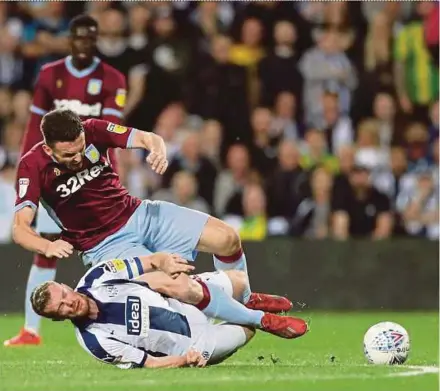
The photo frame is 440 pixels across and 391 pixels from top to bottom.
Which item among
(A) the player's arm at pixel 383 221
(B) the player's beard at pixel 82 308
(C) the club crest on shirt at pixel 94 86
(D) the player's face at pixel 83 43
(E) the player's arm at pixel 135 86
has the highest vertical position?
(D) the player's face at pixel 83 43

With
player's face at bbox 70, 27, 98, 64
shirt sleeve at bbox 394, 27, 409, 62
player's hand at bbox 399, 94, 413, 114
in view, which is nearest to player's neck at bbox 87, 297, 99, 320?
player's face at bbox 70, 27, 98, 64

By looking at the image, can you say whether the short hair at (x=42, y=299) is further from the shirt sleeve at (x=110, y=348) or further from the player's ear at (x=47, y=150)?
the player's ear at (x=47, y=150)

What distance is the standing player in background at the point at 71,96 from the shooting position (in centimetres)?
1123

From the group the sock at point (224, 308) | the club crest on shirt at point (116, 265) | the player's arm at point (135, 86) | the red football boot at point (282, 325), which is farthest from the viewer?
the player's arm at point (135, 86)

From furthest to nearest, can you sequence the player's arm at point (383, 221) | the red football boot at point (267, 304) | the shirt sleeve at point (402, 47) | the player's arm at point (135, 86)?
the shirt sleeve at point (402, 47) < the player's arm at point (135, 86) < the player's arm at point (383, 221) < the red football boot at point (267, 304)

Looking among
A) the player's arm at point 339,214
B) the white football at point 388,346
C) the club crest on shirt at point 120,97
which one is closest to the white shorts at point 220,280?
the white football at point 388,346

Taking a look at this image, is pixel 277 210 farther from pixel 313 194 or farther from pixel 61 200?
pixel 61 200

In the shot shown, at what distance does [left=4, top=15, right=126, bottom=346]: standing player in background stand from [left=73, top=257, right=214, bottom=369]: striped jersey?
2520 millimetres

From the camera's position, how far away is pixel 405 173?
15.7m

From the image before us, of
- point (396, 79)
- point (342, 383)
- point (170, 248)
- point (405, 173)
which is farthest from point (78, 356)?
point (396, 79)

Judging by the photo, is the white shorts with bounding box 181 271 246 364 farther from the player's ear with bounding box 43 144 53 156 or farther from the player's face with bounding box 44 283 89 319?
the player's ear with bounding box 43 144 53 156

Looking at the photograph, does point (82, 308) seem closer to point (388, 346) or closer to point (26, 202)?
point (26, 202)

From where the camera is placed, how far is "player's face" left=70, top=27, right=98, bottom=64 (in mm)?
11188

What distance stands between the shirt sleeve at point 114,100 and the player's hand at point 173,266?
8.86 ft
